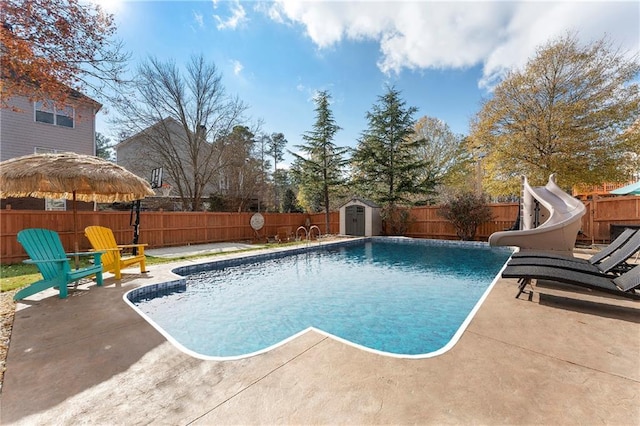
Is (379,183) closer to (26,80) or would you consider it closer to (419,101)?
(419,101)

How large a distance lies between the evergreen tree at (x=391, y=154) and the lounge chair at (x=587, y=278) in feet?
46.8

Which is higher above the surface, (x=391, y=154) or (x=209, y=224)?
(x=391, y=154)

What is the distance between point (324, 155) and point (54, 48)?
13.9 m

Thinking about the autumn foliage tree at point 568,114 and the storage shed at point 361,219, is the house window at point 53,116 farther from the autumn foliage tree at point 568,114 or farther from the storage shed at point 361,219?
the autumn foliage tree at point 568,114

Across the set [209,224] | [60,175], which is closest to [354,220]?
[209,224]

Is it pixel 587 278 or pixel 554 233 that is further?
pixel 554 233

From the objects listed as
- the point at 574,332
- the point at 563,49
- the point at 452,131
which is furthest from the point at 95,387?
the point at 452,131

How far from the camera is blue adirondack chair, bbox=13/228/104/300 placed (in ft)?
13.8

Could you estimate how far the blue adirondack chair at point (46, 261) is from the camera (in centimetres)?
421

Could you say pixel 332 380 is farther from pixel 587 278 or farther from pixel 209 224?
pixel 209 224

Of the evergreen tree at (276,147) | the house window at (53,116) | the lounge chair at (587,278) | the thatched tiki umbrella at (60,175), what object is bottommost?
the lounge chair at (587,278)

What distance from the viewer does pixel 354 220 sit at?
16297mm

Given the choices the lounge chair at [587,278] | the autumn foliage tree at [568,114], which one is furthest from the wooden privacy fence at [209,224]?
the lounge chair at [587,278]

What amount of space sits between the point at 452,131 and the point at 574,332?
2573 cm
